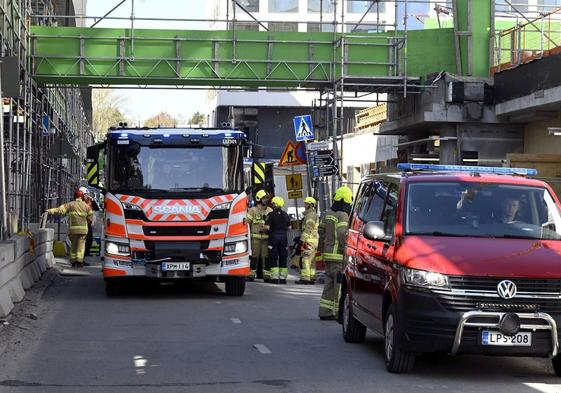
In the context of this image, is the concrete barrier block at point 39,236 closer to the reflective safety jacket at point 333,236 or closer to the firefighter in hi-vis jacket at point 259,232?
the firefighter in hi-vis jacket at point 259,232

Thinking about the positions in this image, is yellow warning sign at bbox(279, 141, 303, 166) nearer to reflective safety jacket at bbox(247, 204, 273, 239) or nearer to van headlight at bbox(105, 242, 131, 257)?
reflective safety jacket at bbox(247, 204, 273, 239)

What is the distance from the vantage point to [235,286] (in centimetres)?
1805

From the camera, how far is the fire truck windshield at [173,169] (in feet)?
56.7

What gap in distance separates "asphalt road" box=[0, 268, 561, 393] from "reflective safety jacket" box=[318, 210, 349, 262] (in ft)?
3.17

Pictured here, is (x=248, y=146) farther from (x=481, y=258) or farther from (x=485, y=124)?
(x=485, y=124)

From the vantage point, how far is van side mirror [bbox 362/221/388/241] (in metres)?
9.91

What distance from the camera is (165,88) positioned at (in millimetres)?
30547

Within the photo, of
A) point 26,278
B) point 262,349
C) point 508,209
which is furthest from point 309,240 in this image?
point 508,209

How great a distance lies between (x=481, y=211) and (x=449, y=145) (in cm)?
2010

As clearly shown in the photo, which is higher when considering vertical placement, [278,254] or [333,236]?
[333,236]

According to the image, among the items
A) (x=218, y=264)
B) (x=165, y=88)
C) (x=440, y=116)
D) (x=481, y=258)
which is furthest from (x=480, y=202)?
(x=165, y=88)

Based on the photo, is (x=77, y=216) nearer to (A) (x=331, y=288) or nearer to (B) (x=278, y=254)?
(B) (x=278, y=254)

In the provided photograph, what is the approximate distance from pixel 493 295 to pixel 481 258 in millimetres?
348

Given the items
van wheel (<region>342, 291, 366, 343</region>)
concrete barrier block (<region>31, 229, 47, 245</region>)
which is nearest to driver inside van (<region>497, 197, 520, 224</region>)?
van wheel (<region>342, 291, 366, 343</region>)
